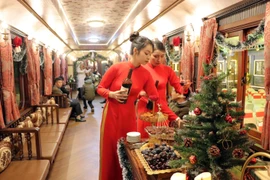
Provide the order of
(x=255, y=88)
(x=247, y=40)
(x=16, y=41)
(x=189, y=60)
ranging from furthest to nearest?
(x=189, y=60), (x=16, y=41), (x=255, y=88), (x=247, y=40)

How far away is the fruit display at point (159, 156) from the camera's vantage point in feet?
4.60

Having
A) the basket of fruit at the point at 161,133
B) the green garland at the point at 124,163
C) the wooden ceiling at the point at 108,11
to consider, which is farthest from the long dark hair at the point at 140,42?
the wooden ceiling at the point at 108,11

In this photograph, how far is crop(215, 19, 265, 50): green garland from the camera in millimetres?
2366

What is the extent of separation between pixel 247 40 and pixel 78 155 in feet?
10.8

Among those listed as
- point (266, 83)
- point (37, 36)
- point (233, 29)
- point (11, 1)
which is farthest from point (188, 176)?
point (37, 36)

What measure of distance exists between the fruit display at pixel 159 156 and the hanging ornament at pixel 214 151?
1.28ft

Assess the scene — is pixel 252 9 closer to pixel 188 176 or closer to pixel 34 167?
pixel 188 176

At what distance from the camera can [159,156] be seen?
146 cm

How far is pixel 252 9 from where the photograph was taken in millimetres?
2621

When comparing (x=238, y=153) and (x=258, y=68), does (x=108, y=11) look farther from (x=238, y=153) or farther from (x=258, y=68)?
(x=238, y=153)

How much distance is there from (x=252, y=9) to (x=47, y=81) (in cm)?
569

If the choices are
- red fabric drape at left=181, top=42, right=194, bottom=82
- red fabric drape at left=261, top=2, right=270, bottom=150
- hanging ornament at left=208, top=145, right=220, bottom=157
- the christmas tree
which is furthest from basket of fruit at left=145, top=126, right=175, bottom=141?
red fabric drape at left=181, top=42, right=194, bottom=82

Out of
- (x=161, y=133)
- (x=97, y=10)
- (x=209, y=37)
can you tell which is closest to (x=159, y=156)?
(x=161, y=133)

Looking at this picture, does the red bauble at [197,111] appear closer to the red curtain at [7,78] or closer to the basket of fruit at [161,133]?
the basket of fruit at [161,133]
